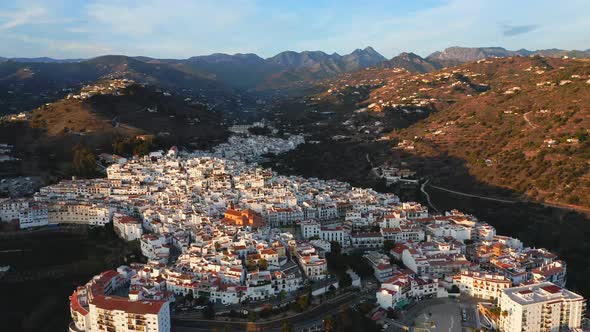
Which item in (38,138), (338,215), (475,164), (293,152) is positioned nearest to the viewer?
(338,215)

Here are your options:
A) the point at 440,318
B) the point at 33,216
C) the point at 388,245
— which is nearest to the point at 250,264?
the point at 388,245

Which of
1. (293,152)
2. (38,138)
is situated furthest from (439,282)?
(38,138)

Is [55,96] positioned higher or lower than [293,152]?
higher

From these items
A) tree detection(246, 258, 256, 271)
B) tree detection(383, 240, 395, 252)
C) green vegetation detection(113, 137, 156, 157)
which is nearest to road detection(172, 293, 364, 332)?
tree detection(246, 258, 256, 271)

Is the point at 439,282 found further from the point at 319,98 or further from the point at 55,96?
the point at 319,98

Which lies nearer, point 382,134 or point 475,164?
Result: point 475,164

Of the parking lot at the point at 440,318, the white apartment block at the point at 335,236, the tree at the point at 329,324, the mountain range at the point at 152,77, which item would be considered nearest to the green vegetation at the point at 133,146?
the white apartment block at the point at 335,236

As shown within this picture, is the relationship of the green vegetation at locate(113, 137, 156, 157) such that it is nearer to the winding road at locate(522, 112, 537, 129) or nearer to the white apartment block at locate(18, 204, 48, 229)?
the white apartment block at locate(18, 204, 48, 229)
